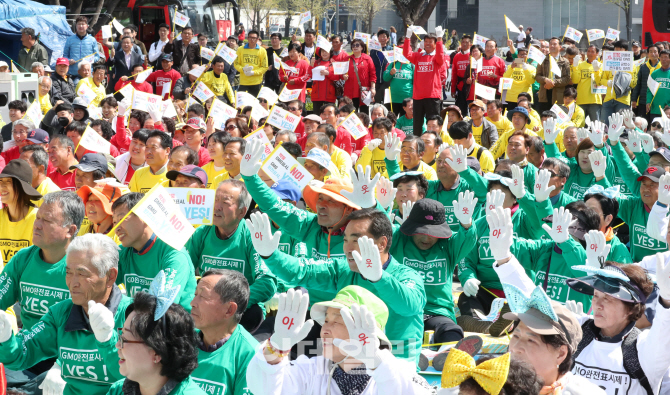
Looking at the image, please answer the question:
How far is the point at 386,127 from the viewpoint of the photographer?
1030 centimetres

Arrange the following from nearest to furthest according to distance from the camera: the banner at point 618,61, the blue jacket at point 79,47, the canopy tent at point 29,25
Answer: the banner at point 618,61, the blue jacket at point 79,47, the canopy tent at point 29,25

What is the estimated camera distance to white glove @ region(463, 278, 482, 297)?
6680 mm

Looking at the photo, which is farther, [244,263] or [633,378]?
[244,263]

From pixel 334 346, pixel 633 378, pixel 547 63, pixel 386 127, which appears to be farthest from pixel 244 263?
pixel 547 63

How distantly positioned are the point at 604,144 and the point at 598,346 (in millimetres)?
6469

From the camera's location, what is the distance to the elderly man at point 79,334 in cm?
411

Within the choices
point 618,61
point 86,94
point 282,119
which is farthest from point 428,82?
point 86,94

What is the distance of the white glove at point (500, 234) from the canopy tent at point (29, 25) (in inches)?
603

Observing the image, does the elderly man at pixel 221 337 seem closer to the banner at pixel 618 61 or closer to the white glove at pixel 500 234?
the white glove at pixel 500 234

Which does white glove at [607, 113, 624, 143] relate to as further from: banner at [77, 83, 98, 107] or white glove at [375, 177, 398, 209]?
banner at [77, 83, 98, 107]

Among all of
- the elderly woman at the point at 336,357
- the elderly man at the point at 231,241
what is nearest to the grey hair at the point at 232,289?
the elderly woman at the point at 336,357

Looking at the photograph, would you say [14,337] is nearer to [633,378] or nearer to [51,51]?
[633,378]

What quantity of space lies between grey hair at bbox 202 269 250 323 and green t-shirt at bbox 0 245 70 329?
1.24m

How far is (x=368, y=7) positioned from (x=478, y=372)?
48519mm
